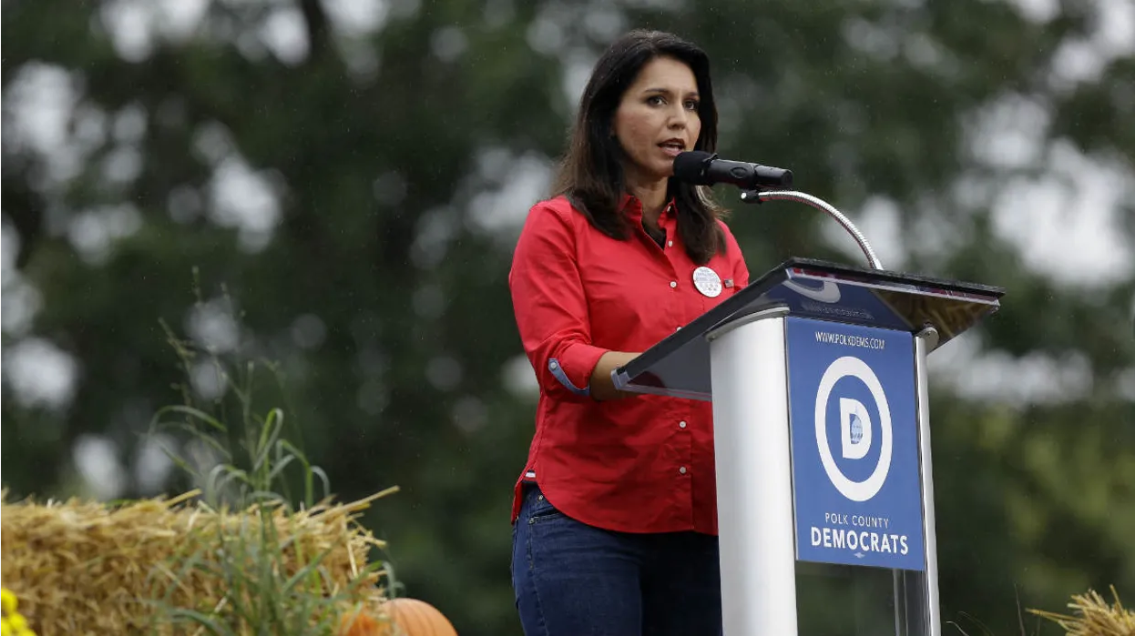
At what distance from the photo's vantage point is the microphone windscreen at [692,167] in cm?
302

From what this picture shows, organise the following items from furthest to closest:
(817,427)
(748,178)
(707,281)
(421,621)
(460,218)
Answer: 1. (460,218)
2. (421,621)
3. (707,281)
4. (748,178)
5. (817,427)

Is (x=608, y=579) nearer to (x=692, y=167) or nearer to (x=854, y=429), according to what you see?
(x=854, y=429)

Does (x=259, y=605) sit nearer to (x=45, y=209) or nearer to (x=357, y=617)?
(x=357, y=617)

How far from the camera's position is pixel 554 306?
121 inches

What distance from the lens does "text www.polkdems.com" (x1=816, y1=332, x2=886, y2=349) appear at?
2697 mm

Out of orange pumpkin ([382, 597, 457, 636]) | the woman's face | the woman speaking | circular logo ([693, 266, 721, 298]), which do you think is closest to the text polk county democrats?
the woman speaking

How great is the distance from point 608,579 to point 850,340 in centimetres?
61

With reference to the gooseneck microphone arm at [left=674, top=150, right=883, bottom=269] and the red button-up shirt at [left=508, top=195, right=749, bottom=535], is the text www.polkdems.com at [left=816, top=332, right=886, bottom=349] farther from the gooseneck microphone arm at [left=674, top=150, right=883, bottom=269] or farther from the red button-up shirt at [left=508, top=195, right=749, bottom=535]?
the red button-up shirt at [left=508, top=195, right=749, bottom=535]

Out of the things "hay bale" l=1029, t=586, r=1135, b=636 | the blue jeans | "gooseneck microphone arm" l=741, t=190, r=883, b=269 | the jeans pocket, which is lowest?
"hay bale" l=1029, t=586, r=1135, b=636

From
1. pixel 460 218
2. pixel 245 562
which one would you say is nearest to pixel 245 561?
pixel 245 562

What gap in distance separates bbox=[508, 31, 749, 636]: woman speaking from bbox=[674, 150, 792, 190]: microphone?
0.22 m

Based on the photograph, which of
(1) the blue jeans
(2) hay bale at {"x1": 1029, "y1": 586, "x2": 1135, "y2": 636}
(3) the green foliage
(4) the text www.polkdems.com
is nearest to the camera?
(4) the text www.polkdems.com

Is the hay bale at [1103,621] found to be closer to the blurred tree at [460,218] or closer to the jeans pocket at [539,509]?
the jeans pocket at [539,509]

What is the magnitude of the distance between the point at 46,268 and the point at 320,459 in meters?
2.44
